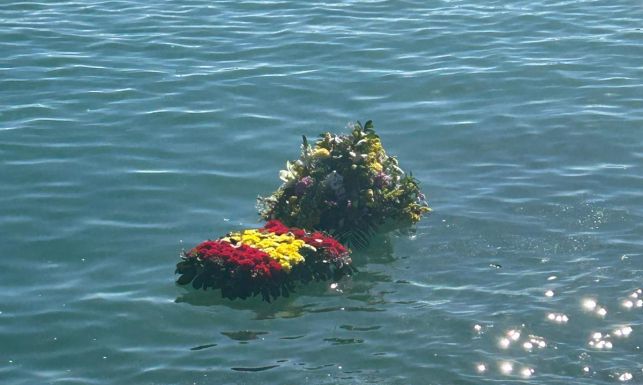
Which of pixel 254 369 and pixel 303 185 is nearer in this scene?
pixel 254 369

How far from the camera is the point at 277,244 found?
1861 cm

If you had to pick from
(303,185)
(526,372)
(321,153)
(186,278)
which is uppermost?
(321,153)

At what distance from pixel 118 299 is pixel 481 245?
20.9 feet

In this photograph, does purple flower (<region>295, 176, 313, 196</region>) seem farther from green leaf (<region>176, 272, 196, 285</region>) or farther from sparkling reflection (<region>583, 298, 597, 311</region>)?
sparkling reflection (<region>583, 298, 597, 311</region>)

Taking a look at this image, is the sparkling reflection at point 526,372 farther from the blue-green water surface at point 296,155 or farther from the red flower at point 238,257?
the red flower at point 238,257

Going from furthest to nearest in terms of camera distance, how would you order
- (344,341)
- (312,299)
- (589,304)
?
(312,299)
(589,304)
(344,341)

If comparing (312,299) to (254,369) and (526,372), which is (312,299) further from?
(526,372)

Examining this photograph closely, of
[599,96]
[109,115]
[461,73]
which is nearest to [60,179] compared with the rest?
[109,115]

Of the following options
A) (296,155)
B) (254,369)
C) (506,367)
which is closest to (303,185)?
(296,155)

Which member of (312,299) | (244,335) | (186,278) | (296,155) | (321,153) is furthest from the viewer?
(296,155)

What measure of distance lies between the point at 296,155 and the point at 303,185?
12.8ft

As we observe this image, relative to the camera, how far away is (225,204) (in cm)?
2191

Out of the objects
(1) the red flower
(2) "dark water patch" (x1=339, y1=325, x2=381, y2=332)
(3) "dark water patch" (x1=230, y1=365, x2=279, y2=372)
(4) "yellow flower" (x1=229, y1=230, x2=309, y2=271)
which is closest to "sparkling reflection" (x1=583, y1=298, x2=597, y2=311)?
(2) "dark water patch" (x1=339, y1=325, x2=381, y2=332)

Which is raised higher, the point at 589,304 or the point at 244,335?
the point at 589,304
